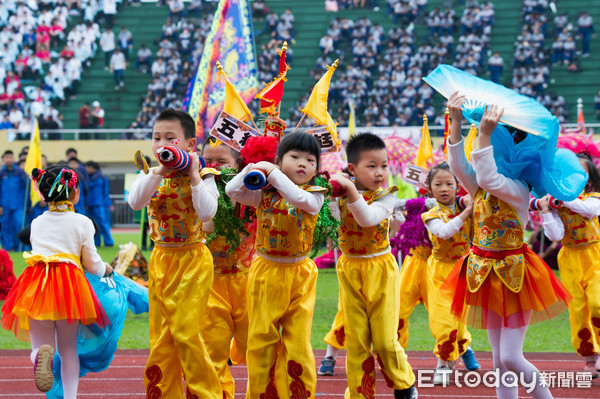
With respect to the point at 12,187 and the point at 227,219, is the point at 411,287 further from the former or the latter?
the point at 12,187

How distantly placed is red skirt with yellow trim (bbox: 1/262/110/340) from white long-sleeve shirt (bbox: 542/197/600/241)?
3304 millimetres

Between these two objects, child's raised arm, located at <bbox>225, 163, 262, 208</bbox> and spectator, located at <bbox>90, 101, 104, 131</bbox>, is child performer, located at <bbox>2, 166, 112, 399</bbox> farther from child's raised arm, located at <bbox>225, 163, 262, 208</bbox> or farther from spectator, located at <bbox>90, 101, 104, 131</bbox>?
spectator, located at <bbox>90, 101, 104, 131</bbox>

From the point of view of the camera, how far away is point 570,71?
25.5 metres

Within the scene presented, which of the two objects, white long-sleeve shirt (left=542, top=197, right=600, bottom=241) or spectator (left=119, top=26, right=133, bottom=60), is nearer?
white long-sleeve shirt (left=542, top=197, right=600, bottom=241)

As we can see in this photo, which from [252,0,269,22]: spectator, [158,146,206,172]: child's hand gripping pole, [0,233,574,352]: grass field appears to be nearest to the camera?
[158,146,206,172]: child's hand gripping pole

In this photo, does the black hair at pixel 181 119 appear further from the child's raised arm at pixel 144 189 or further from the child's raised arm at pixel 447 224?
the child's raised arm at pixel 447 224

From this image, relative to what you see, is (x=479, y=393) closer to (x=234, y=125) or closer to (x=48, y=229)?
(x=234, y=125)

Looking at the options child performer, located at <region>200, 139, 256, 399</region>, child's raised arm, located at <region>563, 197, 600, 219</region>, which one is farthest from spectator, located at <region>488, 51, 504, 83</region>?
child performer, located at <region>200, 139, 256, 399</region>

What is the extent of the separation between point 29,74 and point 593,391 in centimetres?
2472

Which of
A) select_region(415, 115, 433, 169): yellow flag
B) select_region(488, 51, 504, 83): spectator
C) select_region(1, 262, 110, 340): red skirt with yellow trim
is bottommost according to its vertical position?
select_region(1, 262, 110, 340): red skirt with yellow trim

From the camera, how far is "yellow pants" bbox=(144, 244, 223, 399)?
4.55 m

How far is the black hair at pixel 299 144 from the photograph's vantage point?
464cm

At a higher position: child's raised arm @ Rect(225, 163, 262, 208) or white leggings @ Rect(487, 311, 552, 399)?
Answer: child's raised arm @ Rect(225, 163, 262, 208)

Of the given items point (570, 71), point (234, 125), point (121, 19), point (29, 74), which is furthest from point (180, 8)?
point (234, 125)
